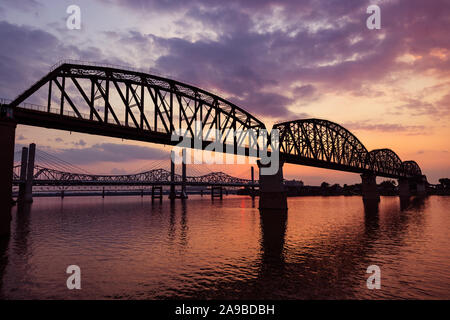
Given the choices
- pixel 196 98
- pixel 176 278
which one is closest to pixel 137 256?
pixel 176 278

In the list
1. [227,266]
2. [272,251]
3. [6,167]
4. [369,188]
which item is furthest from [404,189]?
[6,167]

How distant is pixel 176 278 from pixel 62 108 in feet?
104

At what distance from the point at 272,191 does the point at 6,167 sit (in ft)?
189

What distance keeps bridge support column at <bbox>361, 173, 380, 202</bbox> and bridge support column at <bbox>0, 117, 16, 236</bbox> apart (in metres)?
131

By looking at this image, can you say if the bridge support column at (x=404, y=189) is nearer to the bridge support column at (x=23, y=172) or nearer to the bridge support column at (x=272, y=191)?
the bridge support column at (x=272, y=191)

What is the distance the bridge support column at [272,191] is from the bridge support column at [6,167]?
53731 millimetres

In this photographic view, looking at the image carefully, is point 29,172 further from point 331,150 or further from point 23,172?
point 331,150

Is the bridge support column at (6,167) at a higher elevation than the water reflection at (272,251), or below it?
higher

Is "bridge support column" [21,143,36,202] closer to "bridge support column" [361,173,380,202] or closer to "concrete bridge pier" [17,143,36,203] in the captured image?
"concrete bridge pier" [17,143,36,203]

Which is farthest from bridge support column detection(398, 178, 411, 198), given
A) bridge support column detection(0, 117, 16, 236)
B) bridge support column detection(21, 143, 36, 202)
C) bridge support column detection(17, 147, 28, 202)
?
bridge support column detection(17, 147, 28, 202)

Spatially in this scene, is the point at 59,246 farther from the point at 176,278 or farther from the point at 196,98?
the point at 196,98

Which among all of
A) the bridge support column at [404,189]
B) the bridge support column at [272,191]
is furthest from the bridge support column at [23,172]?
the bridge support column at [404,189]

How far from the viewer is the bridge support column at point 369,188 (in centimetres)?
13051
